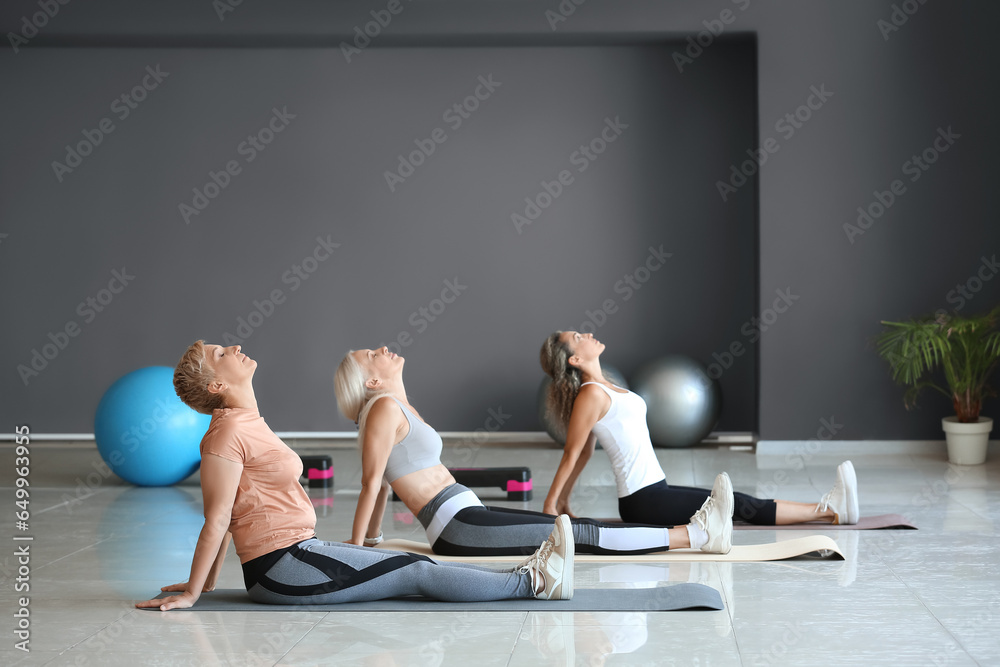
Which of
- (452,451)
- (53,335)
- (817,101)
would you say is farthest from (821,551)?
(53,335)

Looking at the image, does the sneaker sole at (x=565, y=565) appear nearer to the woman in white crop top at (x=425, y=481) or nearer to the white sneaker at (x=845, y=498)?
the woman in white crop top at (x=425, y=481)

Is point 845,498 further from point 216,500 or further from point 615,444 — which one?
point 216,500

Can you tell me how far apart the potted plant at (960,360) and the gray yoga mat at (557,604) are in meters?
3.53

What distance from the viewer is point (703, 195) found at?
7.03m

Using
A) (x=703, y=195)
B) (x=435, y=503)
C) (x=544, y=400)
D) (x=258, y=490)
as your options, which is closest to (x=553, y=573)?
(x=435, y=503)

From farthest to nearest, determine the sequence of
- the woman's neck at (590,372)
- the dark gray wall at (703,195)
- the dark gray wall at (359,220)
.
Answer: the dark gray wall at (359,220), the dark gray wall at (703,195), the woman's neck at (590,372)

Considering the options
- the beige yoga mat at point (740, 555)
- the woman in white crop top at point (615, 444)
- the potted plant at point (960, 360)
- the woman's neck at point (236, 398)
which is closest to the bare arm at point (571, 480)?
the woman in white crop top at point (615, 444)

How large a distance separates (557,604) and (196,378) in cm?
122

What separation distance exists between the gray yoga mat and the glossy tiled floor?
0.05 m

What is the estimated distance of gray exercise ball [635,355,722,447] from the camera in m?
6.38

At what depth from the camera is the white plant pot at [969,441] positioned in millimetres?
5797

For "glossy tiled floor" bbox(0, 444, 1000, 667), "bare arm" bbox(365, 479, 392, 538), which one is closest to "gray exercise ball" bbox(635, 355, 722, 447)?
"glossy tiled floor" bbox(0, 444, 1000, 667)

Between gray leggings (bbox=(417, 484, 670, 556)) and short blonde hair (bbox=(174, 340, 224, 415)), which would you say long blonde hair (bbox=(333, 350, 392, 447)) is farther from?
short blonde hair (bbox=(174, 340, 224, 415))

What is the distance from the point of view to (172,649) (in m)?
2.48
